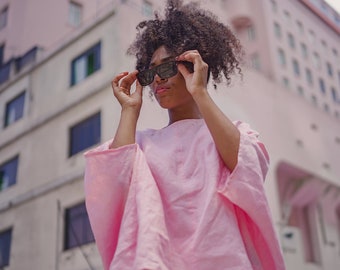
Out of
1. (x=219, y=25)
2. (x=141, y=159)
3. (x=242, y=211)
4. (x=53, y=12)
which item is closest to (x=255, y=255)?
(x=242, y=211)

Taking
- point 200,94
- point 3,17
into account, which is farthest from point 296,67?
point 200,94

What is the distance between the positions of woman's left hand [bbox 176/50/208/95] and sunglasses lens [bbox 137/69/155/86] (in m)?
0.08

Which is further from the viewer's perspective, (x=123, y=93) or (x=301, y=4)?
(x=301, y=4)

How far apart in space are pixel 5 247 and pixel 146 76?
342 inches

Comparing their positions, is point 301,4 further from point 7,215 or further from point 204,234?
point 204,234

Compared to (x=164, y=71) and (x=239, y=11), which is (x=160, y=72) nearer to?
(x=164, y=71)

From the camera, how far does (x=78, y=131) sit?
343 inches

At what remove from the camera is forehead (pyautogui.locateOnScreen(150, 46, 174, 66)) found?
1.28m

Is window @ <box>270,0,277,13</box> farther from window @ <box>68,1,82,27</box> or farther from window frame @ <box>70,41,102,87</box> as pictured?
window frame @ <box>70,41,102,87</box>

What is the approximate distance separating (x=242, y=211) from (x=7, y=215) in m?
8.98

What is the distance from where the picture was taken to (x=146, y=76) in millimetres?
1248

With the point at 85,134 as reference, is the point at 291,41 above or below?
above

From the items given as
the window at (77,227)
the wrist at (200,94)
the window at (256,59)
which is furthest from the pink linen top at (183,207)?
the window at (256,59)

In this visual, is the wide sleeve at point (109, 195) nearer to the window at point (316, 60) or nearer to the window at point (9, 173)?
the window at point (9, 173)
